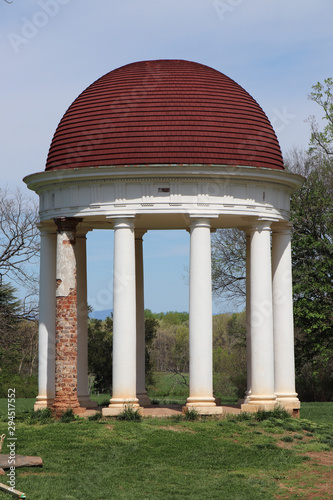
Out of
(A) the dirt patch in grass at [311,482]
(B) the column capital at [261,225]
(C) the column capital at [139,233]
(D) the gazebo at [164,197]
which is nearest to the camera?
(A) the dirt patch in grass at [311,482]

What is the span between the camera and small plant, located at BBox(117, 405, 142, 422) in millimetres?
28462

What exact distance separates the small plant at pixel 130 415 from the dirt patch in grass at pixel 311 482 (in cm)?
646

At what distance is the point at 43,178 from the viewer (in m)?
31.3

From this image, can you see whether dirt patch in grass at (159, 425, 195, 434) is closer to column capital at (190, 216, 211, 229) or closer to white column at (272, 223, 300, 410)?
white column at (272, 223, 300, 410)

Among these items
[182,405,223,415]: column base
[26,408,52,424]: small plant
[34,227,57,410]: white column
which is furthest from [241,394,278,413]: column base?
[34,227,57,410]: white column

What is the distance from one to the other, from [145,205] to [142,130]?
8.64 ft

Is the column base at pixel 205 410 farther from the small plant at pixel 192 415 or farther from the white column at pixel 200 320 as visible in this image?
the small plant at pixel 192 415

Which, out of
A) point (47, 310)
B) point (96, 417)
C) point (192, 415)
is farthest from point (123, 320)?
point (47, 310)

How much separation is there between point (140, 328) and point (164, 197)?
27.2 ft

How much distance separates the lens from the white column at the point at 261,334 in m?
30.7

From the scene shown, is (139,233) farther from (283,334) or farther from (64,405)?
(64,405)

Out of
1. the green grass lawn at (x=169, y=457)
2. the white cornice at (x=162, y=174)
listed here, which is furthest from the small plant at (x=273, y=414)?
the white cornice at (x=162, y=174)

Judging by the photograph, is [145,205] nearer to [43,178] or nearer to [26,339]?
[43,178]

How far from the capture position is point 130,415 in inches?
1121
